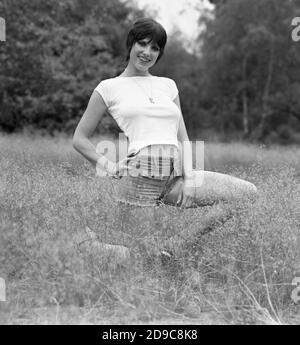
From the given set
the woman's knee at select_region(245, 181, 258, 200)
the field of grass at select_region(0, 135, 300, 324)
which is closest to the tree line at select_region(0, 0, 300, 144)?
the field of grass at select_region(0, 135, 300, 324)

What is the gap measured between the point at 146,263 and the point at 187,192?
40cm

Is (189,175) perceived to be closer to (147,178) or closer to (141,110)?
(147,178)

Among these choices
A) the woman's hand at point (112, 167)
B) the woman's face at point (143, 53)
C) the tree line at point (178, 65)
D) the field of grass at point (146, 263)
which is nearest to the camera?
the field of grass at point (146, 263)

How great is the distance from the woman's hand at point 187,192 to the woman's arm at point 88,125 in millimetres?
464

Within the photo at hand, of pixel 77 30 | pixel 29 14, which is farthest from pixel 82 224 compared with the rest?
pixel 77 30

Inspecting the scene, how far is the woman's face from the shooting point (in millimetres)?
3000

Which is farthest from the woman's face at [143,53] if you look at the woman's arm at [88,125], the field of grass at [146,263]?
the field of grass at [146,263]

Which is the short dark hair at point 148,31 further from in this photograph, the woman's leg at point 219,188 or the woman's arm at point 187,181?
the woman's leg at point 219,188

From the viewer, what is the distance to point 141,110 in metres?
2.92

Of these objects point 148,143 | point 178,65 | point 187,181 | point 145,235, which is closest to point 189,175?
point 187,181

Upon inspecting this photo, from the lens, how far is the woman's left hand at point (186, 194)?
2943 millimetres

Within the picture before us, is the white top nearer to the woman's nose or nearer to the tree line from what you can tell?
the woman's nose

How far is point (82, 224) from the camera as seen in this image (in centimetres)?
290

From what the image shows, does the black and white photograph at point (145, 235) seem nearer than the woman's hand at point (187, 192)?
Yes
